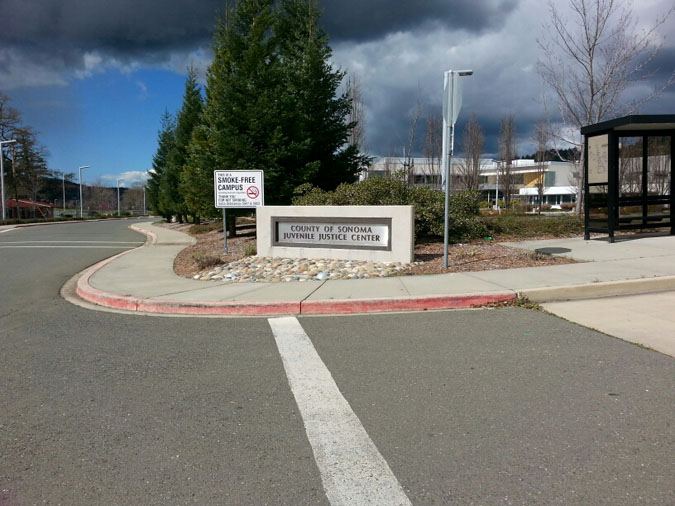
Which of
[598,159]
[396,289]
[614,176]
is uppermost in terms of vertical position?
[598,159]

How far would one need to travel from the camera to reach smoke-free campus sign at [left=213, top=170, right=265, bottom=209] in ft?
43.0

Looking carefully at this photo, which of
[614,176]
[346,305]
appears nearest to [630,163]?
[614,176]

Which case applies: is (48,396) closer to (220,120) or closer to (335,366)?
(335,366)

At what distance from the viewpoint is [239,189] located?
13164 mm

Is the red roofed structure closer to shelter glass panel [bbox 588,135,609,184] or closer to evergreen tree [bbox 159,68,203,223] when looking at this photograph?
evergreen tree [bbox 159,68,203,223]

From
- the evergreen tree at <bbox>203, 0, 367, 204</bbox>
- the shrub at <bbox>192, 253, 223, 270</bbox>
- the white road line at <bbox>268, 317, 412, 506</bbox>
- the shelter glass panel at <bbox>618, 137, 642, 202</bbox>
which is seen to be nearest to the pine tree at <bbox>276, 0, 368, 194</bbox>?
the evergreen tree at <bbox>203, 0, 367, 204</bbox>

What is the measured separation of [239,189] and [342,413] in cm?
1009

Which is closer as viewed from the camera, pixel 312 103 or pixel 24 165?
pixel 312 103

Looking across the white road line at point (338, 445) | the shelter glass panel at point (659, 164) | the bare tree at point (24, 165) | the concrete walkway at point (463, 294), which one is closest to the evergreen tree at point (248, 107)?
the concrete walkway at point (463, 294)

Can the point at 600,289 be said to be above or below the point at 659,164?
below

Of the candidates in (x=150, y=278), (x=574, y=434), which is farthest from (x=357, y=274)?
(x=574, y=434)

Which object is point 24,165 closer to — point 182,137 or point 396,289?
point 182,137

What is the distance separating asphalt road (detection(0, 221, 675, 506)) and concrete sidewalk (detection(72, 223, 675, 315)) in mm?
1011

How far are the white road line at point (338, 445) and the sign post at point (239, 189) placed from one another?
27.9 feet
